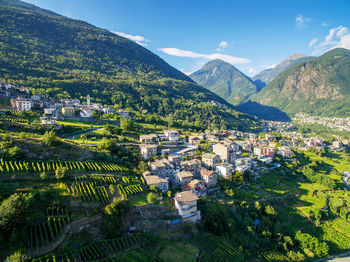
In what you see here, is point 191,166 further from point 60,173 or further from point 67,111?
point 67,111

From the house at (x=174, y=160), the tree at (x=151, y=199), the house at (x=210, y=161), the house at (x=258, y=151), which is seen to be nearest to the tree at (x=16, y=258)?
the tree at (x=151, y=199)

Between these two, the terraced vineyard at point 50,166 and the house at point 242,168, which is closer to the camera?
the terraced vineyard at point 50,166

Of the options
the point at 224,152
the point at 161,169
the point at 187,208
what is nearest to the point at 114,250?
the point at 187,208

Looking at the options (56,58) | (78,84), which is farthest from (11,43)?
(78,84)

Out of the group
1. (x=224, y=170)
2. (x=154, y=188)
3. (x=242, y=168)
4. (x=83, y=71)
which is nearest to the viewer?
(x=154, y=188)

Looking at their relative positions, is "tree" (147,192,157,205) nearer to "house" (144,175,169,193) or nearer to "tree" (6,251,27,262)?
"house" (144,175,169,193)

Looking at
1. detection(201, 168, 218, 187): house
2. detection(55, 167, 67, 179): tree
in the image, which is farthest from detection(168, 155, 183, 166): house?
detection(55, 167, 67, 179): tree

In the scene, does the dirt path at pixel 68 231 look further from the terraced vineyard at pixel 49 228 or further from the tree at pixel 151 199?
the tree at pixel 151 199
